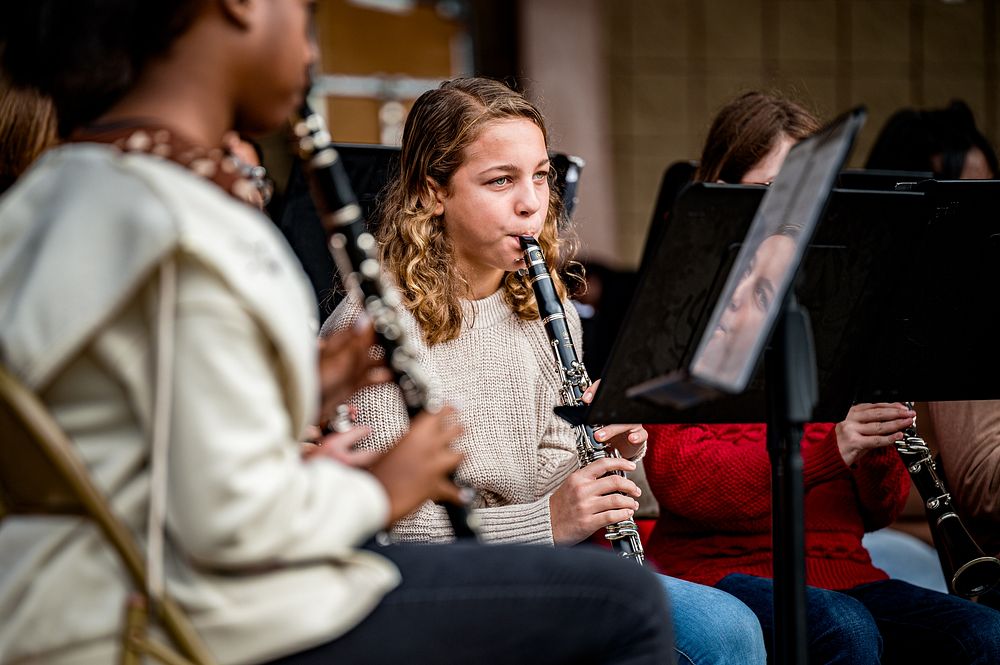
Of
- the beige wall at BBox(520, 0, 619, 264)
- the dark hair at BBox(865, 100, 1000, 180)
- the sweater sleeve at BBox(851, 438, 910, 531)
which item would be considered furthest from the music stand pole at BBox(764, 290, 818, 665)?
the beige wall at BBox(520, 0, 619, 264)

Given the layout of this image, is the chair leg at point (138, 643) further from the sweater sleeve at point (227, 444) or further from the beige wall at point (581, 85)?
the beige wall at point (581, 85)

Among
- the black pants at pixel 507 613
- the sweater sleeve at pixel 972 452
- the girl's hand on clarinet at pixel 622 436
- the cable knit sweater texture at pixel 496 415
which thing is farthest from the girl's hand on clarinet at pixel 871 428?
the black pants at pixel 507 613

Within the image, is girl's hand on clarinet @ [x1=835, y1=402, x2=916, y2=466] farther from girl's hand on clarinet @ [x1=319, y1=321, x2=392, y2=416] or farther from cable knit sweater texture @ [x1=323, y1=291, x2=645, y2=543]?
girl's hand on clarinet @ [x1=319, y1=321, x2=392, y2=416]

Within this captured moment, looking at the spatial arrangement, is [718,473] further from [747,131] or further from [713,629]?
[747,131]

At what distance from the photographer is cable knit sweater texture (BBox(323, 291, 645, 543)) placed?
168 cm

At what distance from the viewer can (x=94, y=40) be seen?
39.4 inches

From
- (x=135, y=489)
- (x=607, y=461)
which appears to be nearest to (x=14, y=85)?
(x=135, y=489)

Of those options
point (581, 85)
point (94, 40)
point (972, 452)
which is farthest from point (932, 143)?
point (581, 85)

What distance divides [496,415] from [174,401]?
0.93 m

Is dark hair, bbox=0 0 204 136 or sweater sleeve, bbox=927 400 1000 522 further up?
dark hair, bbox=0 0 204 136

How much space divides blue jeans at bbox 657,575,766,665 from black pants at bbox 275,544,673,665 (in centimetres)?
47

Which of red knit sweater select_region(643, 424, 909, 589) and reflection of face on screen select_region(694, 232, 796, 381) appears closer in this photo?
reflection of face on screen select_region(694, 232, 796, 381)

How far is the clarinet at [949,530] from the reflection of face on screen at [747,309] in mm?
663

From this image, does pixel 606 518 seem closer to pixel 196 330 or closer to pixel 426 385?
pixel 426 385
